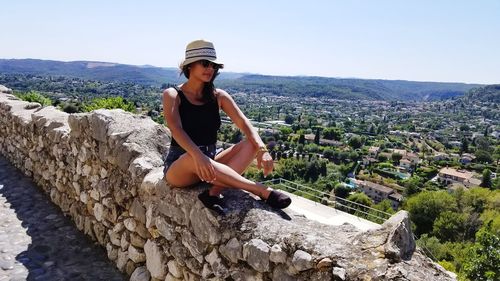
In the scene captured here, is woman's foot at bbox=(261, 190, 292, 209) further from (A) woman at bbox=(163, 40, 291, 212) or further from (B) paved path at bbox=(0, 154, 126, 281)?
(B) paved path at bbox=(0, 154, 126, 281)

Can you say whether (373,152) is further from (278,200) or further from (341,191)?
(278,200)

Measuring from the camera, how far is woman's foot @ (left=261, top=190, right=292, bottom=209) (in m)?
2.71

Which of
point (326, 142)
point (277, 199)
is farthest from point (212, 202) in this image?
point (326, 142)

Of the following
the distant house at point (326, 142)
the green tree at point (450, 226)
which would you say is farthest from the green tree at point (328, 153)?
the green tree at point (450, 226)

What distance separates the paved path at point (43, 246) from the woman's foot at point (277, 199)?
1.71m

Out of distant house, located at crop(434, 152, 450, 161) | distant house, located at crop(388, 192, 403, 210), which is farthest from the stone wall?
distant house, located at crop(434, 152, 450, 161)

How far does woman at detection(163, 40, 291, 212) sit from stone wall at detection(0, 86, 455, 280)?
0.10 metres

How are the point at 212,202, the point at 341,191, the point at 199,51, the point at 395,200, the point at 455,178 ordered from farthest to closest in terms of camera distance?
the point at 455,178, the point at 395,200, the point at 341,191, the point at 199,51, the point at 212,202

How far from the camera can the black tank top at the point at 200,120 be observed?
3.09 metres

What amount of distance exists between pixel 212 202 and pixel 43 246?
7.88ft

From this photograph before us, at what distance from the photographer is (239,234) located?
250cm

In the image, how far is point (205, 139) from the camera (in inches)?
→ 126

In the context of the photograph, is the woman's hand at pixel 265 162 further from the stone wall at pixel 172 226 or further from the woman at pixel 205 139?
the stone wall at pixel 172 226

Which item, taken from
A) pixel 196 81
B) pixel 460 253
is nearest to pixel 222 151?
pixel 196 81
